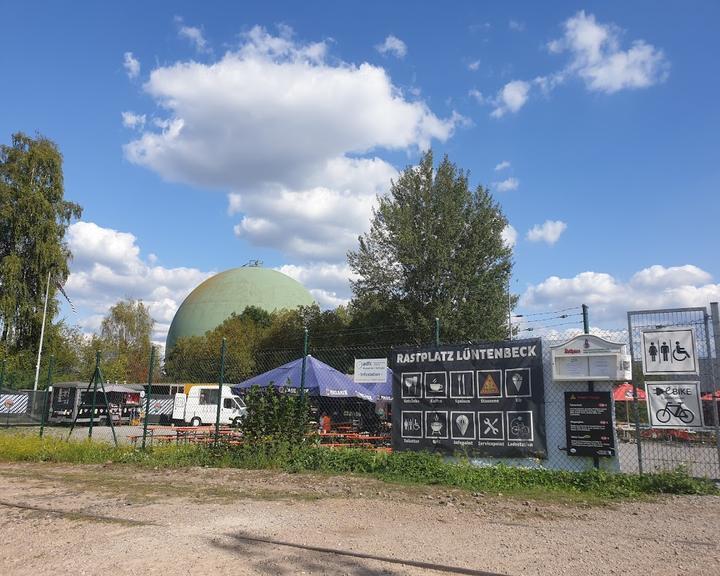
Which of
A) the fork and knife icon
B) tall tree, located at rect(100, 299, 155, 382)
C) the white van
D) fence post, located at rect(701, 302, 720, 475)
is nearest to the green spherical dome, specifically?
tall tree, located at rect(100, 299, 155, 382)

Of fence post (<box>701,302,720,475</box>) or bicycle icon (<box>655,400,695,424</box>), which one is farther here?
bicycle icon (<box>655,400,695,424</box>)

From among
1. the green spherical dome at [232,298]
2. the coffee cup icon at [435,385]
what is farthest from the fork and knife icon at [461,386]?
the green spherical dome at [232,298]

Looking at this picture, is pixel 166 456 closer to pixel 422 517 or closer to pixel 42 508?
pixel 42 508

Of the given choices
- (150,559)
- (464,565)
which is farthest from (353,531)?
(150,559)

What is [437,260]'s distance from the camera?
3409 cm

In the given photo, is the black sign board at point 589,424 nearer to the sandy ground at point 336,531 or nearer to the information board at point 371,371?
the sandy ground at point 336,531

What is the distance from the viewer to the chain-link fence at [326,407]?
29.5ft

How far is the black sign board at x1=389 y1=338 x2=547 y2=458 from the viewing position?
383 inches

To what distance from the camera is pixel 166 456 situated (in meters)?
11.9

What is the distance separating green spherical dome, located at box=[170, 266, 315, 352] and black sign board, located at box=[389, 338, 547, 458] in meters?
66.9

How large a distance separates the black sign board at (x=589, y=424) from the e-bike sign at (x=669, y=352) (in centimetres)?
81

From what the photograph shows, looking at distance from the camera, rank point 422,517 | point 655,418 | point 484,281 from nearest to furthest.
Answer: point 422,517 < point 655,418 < point 484,281

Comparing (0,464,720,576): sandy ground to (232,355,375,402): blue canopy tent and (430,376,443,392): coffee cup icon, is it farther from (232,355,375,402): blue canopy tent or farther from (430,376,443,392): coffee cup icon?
(232,355,375,402): blue canopy tent

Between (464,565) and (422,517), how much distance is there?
6.38ft
